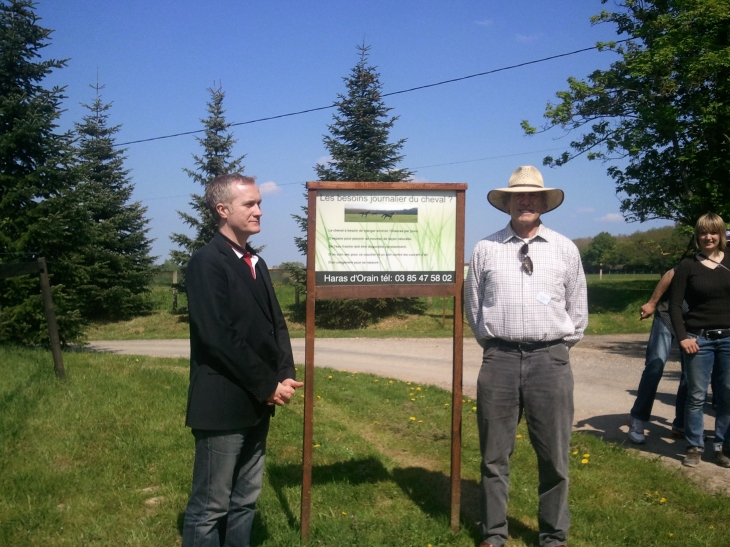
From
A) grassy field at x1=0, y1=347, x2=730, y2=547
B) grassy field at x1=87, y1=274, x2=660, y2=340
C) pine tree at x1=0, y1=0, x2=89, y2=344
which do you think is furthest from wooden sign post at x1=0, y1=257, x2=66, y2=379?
grassy field at x1=87, y1=274, x2=660, y2=340

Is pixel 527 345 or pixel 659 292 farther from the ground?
pixel 659 292

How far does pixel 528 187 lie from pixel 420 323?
786 inches

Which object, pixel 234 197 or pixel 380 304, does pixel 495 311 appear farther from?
pixel 380 304

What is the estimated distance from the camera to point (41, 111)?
13.2m

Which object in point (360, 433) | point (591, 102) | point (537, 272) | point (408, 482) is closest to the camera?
point (537, 272)

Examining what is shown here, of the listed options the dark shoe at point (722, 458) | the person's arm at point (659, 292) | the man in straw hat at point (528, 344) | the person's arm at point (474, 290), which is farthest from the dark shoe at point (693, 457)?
the person's arm at point (474, 290)

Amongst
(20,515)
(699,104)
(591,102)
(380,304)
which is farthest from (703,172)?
(20,515)

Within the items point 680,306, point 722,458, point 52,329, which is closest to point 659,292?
point 680,306

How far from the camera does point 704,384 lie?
5.48 metres

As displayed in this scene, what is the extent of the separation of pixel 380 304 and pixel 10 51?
1437cm

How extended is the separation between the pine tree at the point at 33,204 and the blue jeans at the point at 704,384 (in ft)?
35.0

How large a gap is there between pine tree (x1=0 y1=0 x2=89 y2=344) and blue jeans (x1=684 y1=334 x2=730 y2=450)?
1068 centimetres

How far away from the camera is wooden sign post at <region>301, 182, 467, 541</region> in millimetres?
4094

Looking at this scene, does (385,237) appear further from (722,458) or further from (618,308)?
(618,308)
